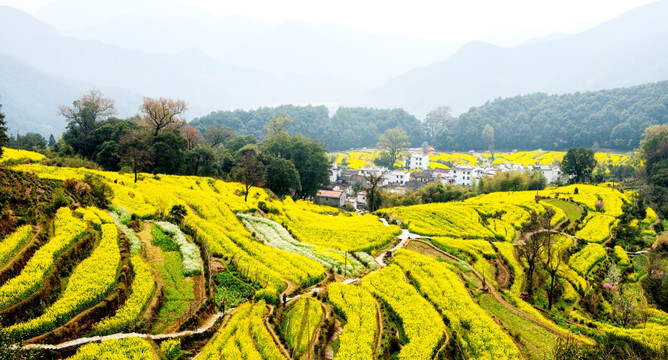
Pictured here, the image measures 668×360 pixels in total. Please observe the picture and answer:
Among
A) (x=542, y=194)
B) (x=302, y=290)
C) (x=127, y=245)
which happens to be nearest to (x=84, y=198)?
(x=127, y=245)

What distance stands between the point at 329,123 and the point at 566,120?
93264mm

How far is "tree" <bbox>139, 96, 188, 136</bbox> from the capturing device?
5831 cm

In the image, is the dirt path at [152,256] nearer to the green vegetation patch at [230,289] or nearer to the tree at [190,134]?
the green vegetation patch at [230,289]

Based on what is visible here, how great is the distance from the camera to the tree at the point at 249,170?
51.9 meters

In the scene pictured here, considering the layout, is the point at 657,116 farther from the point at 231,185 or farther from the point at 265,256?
the point at 265,256

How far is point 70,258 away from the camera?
2008 centimetres

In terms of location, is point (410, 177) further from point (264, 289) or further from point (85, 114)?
point (264, 289)

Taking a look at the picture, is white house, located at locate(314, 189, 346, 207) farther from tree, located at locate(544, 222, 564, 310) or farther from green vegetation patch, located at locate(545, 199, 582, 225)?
tree, located at locate(544, 222, 564, 310)

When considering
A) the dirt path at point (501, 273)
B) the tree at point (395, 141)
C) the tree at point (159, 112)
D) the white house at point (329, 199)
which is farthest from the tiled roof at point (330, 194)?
the tree at point (395, 141)

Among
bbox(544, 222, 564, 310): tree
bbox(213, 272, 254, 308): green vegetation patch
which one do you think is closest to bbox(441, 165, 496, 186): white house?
bbox(544, 222, 564, 310): tree

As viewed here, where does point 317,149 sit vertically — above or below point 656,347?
above

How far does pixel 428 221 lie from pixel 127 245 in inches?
1225

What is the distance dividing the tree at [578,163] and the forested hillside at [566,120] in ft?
223

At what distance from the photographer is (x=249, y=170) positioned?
50750mm
